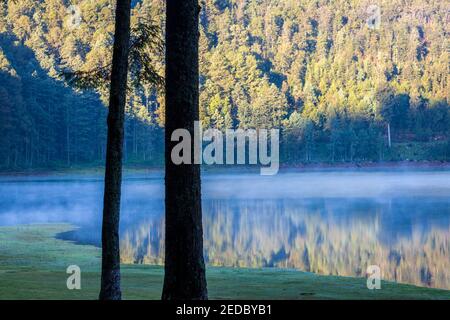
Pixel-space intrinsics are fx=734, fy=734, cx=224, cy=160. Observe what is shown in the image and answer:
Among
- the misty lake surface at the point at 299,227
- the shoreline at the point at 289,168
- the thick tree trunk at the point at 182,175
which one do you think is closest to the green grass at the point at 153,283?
the misty lake surface at the point at 299,227

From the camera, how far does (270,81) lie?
494ft

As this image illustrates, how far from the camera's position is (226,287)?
15531 millimetres

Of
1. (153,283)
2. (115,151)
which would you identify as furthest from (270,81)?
(115,151)

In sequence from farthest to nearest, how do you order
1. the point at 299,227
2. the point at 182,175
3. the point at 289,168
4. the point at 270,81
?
the point at 270,81 < the point at 289,168 < the point at 299,227 < the point at 182,175

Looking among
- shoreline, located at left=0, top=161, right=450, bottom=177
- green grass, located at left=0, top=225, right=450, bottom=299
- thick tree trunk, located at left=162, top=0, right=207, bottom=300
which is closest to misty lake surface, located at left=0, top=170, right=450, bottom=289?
green grass, located at left=0, top=225, right=450, bottom=299

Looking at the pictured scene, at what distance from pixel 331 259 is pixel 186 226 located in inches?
681

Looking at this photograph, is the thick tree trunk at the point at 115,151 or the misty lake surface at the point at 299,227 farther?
the misty lake surface at the point at 299,227

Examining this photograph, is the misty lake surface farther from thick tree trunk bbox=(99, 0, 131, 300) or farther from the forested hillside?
the forested hillside

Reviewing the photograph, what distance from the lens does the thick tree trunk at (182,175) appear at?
7641mm

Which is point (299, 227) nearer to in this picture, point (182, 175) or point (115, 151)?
point (115, 151)

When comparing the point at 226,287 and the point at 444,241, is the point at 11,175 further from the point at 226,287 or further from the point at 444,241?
the point at 226,287

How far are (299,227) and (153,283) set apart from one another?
1835cm

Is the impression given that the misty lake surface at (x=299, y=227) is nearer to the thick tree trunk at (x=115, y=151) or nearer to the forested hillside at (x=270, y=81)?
the thick tree trunk at (x=115, y=151)

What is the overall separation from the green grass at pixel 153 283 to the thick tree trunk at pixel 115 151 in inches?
101
